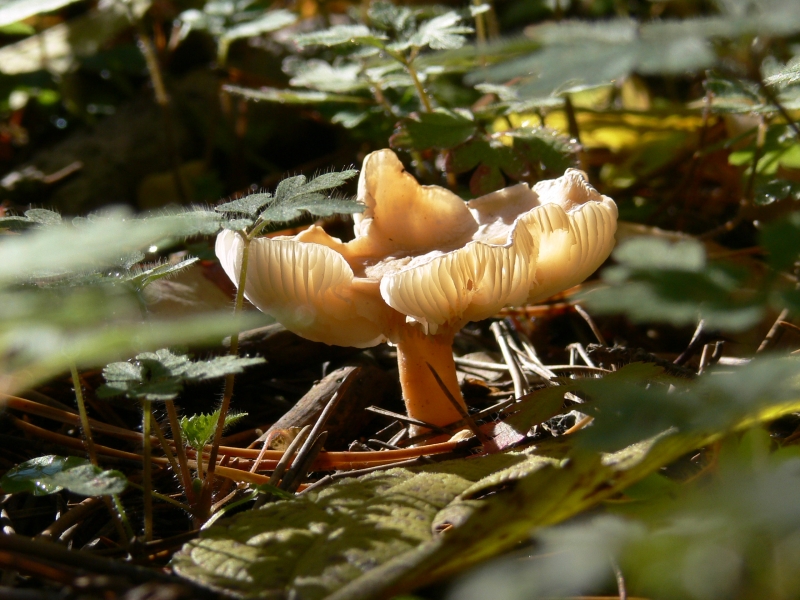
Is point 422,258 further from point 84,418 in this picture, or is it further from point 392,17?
point 392,17

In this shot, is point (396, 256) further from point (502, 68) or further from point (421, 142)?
point (502, 68)

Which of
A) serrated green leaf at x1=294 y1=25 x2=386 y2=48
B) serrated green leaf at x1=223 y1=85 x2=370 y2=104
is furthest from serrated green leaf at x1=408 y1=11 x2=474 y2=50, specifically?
serrated green leaf at x1=223 y1=85 x2=370 y2=104

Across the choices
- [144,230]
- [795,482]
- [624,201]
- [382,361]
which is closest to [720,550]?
[795,482]

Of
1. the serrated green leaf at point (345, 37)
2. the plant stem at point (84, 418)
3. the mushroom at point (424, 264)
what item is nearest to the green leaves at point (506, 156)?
the mushroom at point (424, 264)

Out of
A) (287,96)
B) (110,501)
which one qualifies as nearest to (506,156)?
(287,96)

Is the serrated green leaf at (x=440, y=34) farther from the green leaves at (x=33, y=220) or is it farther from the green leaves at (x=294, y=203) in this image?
the green leaves at (x=33, y=220)

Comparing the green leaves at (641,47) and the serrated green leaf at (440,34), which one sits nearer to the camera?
the green leaves at (641,47)
